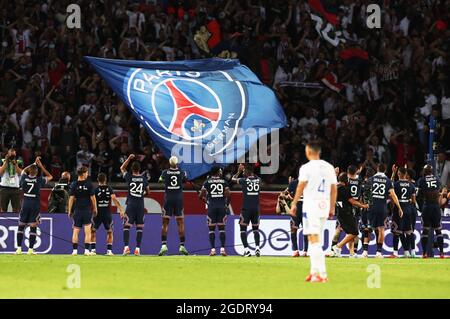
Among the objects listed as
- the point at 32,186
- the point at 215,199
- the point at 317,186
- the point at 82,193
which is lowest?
the point at 215,199

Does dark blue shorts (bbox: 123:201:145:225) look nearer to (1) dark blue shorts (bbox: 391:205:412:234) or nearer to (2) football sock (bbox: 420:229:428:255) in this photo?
(1) dark blue shorts (bbox: 391:205:412:234)

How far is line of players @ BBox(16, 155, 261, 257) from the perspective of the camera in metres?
28.7

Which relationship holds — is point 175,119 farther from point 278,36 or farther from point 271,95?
point 278,36

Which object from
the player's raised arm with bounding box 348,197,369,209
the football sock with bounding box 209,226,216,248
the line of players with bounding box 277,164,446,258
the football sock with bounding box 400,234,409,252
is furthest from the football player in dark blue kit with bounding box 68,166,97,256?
the football sock with bounding box 400,234,409,252

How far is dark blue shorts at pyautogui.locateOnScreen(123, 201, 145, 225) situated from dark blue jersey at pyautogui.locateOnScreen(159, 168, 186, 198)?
751 millimetres

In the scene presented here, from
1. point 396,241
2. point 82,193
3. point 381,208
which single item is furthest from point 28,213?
point 396,241

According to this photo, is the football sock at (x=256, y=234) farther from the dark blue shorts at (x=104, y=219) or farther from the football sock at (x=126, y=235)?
the dark blue shorts at (x=104, y=219)

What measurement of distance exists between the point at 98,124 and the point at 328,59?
8124mm

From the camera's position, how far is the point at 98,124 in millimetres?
33375

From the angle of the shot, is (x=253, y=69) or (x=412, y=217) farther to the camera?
(x=253, y=69)

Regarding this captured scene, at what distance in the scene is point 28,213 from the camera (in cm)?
2916

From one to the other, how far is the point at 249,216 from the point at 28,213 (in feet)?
17.9

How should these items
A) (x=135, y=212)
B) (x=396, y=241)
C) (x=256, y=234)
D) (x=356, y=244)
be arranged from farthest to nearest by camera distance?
(x=356, y=244)
(x=396, y=241)
(x=256, y=234)
(x=135, y=212)

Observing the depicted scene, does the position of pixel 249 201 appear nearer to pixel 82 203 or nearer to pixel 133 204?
pixel 133 204
